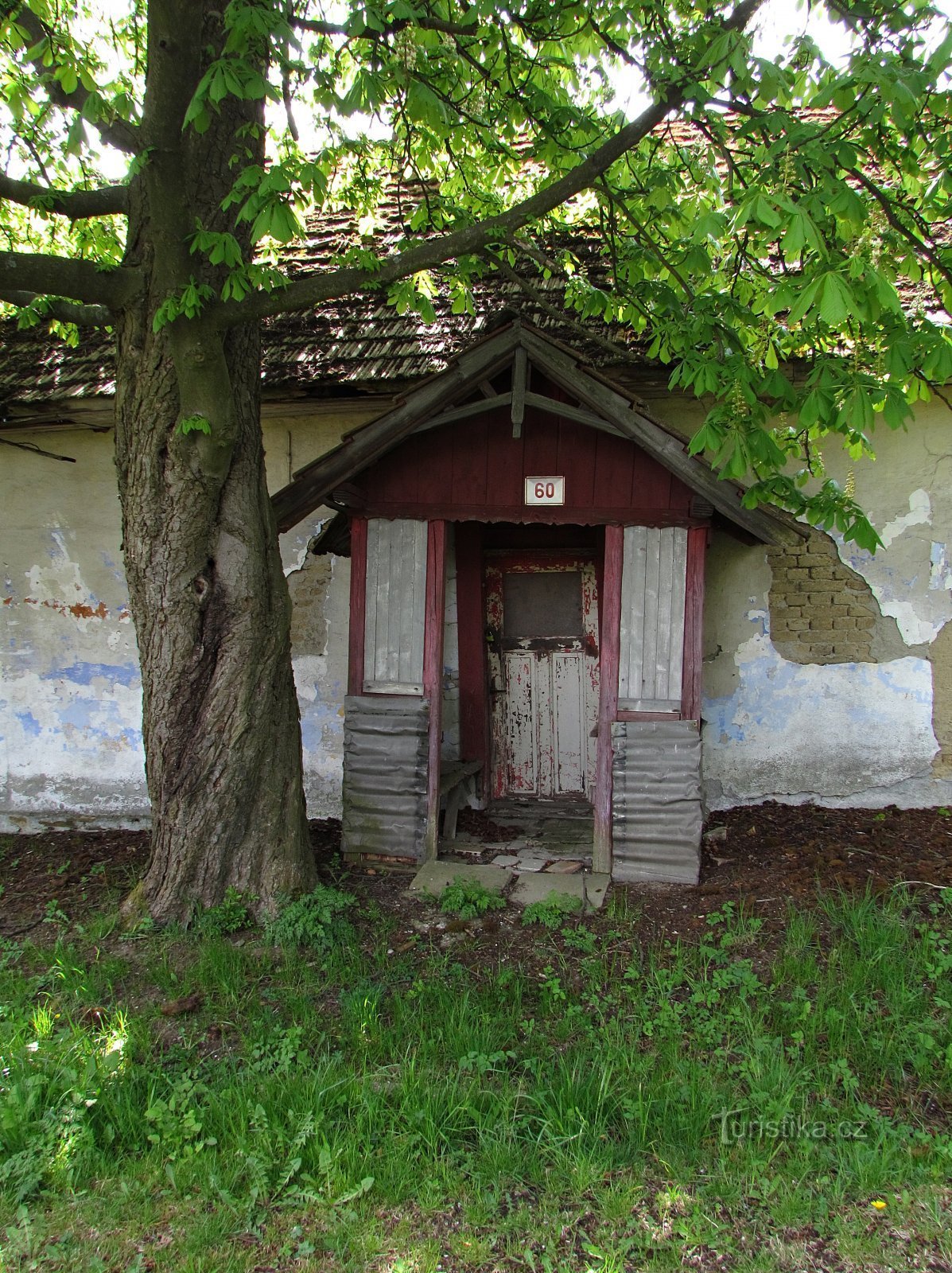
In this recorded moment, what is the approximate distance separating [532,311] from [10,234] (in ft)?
12.5

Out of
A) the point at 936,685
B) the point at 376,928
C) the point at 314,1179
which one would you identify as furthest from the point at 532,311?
the point at 314,1179

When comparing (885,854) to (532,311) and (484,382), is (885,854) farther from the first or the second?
(532,311)

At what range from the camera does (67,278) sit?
4207 millimetres

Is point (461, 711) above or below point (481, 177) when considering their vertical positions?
below

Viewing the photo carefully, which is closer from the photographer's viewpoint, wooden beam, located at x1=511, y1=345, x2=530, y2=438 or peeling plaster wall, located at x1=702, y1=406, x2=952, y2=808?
wooden beam, located at x1=511, y1=345, x2=530, y2=438

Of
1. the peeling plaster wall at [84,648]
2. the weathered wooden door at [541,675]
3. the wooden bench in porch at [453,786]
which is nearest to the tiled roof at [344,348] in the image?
the peeling plaster wall at [84,648]

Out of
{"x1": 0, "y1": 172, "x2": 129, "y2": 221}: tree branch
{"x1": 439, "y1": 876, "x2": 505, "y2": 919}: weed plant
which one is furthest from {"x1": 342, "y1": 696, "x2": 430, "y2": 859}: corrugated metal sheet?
{"x1": 0, "y1": 172, "x2": 129, "y2": 221}: tree branch

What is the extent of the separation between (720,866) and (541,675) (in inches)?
101

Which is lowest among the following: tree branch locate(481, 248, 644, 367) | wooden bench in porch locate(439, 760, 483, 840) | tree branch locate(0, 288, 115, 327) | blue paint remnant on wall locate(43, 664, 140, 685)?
wooden bench in porch locate(439, 760, 483, 840)

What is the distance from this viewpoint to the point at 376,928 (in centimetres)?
479

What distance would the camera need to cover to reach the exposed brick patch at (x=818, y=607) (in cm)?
659

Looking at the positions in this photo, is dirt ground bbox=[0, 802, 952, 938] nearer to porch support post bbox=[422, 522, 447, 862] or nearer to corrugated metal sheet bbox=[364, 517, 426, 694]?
porch support post bbox=[422, 522, 447, 862]

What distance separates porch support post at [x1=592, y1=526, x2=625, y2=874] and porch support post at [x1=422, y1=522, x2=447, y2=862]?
1.13m

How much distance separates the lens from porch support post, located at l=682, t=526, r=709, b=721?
5539 mm
